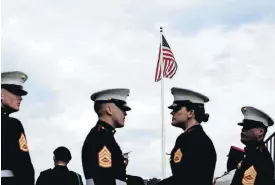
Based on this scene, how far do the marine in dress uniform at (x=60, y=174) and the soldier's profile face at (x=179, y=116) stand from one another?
2384 millimetres

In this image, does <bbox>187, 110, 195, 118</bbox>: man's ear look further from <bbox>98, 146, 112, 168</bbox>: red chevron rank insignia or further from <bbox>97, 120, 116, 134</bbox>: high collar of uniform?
<bbox>98, 146, 112, 168</bbox>: red chevron rank insignia

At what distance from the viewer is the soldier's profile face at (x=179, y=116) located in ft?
20.8

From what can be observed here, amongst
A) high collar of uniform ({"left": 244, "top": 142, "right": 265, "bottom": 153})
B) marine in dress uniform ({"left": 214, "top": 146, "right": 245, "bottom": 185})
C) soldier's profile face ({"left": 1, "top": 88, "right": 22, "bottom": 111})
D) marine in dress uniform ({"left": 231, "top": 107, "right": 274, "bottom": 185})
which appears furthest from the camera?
marine in dress uniform ({"left": 214, "top": 146, "right": 245, "bottom": 185})

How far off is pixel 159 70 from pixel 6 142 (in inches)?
529

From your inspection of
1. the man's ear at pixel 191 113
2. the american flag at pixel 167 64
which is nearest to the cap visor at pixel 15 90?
the man's ear at pixel 191 113

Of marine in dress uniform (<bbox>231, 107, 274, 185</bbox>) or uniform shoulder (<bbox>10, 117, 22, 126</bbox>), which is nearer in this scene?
uniform shoulder (<bbox>10, 117, 22, 126</bbox>)

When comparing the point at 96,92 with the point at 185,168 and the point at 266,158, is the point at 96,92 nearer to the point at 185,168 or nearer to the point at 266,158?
the point at 185,168

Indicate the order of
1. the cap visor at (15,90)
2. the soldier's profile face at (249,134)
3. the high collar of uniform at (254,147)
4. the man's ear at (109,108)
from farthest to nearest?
the soldier's profile face at (249,134) → the high collar of uniform at (254,147) → the man's ear at (109,108) → the cap visor at (15,90)

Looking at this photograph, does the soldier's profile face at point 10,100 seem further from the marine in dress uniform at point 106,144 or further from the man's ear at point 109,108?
the man's ear at point 109,108

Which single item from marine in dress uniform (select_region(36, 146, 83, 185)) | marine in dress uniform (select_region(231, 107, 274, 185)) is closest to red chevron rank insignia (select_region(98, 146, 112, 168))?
marine in dress uniform (select_region(231, 107, 274, 185))

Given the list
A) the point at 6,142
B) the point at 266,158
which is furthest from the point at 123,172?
the point at 266,158

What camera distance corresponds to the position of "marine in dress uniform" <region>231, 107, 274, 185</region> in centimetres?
657

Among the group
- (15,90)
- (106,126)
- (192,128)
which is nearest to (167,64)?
(192,128)

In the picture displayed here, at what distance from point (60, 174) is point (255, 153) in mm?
2794
